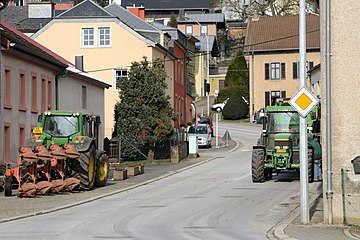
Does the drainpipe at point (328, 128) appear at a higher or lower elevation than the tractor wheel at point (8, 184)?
higher

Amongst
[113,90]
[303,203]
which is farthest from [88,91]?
[303,203]

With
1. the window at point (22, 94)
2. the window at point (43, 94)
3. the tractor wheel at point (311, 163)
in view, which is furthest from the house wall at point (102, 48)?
the tractor wheel at point (311, 163)

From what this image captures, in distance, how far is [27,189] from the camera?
2612 cm

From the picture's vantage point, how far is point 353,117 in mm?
18516

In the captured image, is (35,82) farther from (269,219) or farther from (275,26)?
(275,26)

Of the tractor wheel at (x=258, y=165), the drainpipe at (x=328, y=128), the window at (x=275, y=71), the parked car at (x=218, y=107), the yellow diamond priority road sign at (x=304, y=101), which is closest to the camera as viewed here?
the drainpipe at (x=328, y=128)

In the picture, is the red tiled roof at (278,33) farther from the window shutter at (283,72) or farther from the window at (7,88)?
the window at (7,88)

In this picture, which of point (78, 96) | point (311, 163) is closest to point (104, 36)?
point (78, 96)

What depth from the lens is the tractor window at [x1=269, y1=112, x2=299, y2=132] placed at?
106ft

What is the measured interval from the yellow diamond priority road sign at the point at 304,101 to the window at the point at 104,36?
1754 inches

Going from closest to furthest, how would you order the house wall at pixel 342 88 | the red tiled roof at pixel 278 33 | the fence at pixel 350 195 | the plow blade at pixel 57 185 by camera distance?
the fence at pixel 350 195 < the house wall at pixel 342 88 < the plow blade at pixel 57 185 < the red tiled roof at pixel 278 33

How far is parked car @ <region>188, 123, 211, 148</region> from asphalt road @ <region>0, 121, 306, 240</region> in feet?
75.8

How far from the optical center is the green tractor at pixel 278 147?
31125 mm

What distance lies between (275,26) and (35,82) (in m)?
49.0
